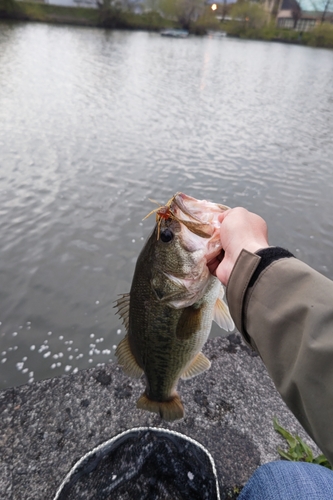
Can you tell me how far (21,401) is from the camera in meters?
2.58

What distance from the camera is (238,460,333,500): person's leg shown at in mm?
1585

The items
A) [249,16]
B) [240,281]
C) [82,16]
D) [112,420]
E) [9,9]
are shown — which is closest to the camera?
[240,281]

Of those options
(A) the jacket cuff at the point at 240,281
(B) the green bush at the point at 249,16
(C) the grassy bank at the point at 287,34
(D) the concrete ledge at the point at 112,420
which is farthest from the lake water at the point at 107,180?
(B) the green bush at the point at 249,16

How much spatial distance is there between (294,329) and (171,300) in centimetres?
74

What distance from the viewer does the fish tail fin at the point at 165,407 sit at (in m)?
2.12

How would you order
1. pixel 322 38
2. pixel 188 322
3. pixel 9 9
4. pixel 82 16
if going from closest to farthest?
pixel 188 322
pixel 9 9
pixel 82 16
pixel 322 38

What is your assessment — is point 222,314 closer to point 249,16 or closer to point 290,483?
point 290,483

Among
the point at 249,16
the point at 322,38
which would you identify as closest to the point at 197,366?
the point at 322,38

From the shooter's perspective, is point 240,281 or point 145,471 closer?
point 240,281

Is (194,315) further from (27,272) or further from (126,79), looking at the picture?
(126,79)

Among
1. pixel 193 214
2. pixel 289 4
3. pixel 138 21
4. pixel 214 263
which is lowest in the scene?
pixel 214 263

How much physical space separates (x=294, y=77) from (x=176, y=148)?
17.4 metres

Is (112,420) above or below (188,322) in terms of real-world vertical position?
below

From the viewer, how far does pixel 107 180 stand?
25.9 feet
